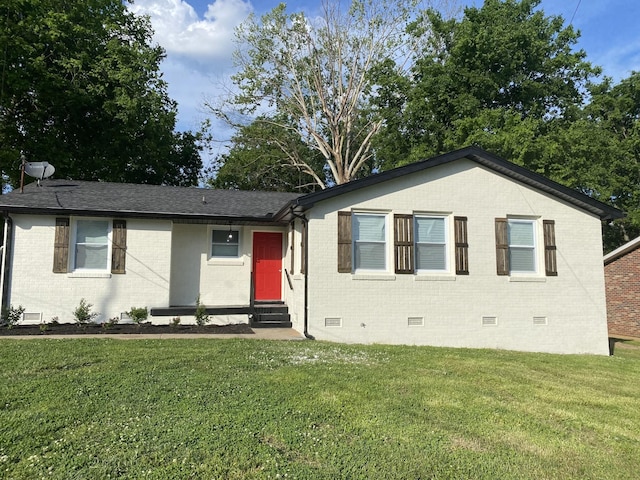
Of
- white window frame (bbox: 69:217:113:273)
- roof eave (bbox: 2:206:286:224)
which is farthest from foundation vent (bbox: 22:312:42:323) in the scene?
roof eave (bbox: 2:206:286:224)

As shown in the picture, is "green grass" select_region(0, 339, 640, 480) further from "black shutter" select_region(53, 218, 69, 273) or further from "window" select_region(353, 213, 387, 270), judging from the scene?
"black shutter" select_region(53, 218, 69, 273)

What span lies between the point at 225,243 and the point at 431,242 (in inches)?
227

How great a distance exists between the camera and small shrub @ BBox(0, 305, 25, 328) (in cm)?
965

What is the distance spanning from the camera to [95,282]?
1049 centimetres

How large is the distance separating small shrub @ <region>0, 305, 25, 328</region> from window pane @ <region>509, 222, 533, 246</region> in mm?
11982

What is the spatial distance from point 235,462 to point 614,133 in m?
30.5

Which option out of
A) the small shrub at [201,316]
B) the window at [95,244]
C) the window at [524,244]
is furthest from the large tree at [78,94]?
the window at [524,244]

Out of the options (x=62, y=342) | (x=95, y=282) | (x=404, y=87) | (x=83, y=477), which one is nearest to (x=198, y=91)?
(x=404, y=87)

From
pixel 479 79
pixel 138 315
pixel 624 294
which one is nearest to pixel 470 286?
pixel 138 315

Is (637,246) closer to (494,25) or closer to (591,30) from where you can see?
(591,30)

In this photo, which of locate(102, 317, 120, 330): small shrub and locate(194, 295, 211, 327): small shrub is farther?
locate(194, 295, 211, 327): small shrub

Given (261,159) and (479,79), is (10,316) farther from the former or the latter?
(479,79)

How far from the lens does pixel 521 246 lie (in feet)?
34.4

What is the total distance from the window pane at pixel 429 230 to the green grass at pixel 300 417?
356 cm
